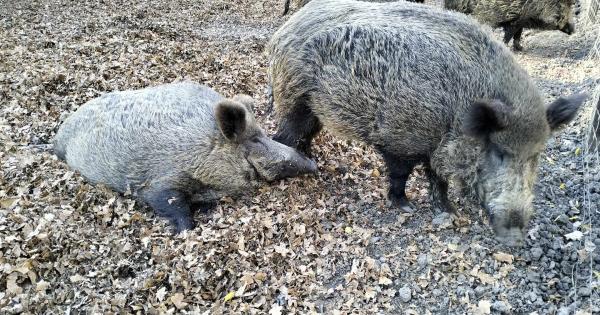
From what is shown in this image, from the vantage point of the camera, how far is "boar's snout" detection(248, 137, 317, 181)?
16.9 feet

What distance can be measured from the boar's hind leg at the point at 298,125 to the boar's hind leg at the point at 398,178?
3.03 ft

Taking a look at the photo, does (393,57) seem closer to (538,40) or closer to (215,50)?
(215,50)

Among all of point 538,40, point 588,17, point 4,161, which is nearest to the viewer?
point 4,161

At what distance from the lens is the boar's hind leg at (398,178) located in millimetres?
4457

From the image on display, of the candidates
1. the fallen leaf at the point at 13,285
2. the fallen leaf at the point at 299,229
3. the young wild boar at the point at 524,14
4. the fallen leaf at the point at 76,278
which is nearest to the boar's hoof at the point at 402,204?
the fallen leaf at the point at 299,229

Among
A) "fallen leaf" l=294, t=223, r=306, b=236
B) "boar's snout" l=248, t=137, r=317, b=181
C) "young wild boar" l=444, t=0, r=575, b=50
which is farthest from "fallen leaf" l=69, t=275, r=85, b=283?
"young wild boar" l=444, t=0, r=575, b=50

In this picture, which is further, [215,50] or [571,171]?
[215,50]

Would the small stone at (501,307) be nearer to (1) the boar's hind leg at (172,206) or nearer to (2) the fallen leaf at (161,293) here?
(2) the fallen leaf at (161,293)

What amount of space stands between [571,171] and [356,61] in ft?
7.72

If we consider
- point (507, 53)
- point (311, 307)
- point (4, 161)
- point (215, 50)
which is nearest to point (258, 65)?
point (215, 50)

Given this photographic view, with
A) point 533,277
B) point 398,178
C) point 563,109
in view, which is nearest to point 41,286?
point 398,178

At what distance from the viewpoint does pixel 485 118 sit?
3.54 meters

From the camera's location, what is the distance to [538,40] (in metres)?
10.2

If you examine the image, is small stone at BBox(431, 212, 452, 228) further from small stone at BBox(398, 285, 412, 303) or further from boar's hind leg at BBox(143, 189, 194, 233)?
boar's hind leg at BBox(143, 189, 194, 233)
